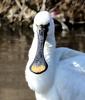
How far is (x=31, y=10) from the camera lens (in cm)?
2173

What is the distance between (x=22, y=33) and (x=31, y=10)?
298 cm

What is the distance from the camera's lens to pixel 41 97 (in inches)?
264

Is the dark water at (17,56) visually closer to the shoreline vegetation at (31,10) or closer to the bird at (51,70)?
the shoreline vegetation at (31,10)

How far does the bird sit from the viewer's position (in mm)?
6312

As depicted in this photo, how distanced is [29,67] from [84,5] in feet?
53.5

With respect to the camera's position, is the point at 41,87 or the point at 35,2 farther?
the point at 35,2

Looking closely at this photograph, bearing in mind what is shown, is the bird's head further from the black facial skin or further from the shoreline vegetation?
the shoreline vegetation

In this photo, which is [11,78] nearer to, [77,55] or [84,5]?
[77,55]

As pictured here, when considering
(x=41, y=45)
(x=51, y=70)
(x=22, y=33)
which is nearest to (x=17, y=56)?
(x=22, y=33)

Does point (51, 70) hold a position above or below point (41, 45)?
below

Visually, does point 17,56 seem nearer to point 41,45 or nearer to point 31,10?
point 41,45

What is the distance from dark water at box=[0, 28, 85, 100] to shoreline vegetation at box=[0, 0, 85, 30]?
1.85 m

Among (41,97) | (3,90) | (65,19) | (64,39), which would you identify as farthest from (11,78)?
(65,19)

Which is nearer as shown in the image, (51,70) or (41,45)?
(41,45)
